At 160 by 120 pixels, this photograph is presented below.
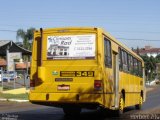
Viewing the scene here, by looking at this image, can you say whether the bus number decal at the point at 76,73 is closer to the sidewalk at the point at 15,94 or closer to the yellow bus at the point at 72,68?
the yellow bus at the point at 72,68

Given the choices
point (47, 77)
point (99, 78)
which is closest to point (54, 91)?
point (47, 77)

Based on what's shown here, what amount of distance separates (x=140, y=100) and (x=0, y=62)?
6093 centimetres

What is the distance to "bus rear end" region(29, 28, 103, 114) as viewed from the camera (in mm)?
15602

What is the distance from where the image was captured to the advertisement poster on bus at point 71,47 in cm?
1591

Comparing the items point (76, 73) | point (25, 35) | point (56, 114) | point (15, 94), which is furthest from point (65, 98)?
point (25, 35)

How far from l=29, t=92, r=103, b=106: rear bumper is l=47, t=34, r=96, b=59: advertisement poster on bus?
130cm

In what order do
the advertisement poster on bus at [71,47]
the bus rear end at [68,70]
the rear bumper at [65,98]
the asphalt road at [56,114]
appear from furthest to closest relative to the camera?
1. the asphalt road at [56,114]
2. the advertisement poster on bus at [71,47]
3. the bus rear end at [68,70]
4. the rear bumper at [65,98]

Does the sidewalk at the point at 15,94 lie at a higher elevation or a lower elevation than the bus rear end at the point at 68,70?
lower

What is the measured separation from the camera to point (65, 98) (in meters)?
15.7

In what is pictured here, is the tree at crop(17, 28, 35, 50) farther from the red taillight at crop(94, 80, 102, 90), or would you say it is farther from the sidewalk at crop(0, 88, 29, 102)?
the red taillight at crop(94, 80, 102, 90)

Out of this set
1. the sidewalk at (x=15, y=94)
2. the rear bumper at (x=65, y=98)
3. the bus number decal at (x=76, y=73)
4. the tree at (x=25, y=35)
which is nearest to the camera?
the rear bumper at (x=65, y=98)

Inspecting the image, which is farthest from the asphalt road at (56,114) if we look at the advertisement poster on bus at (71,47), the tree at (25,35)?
the tree at (25,35)

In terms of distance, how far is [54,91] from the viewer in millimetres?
15906

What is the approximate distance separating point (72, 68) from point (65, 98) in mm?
1056
